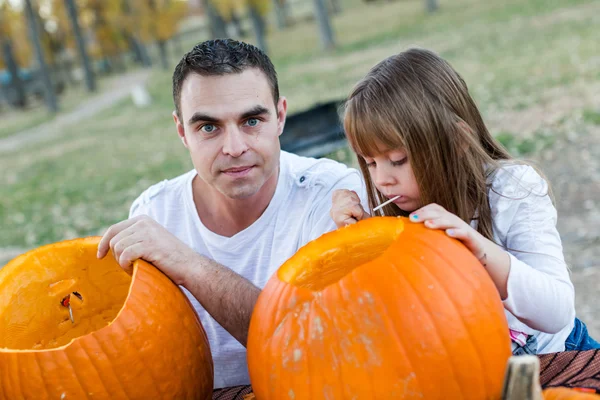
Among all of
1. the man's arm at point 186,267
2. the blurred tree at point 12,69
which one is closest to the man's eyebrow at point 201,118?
the man's arm at point 186,267

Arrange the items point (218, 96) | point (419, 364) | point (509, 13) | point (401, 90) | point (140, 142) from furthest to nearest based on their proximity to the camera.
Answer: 1. point (509, 13)
2. point (140, 142)
3. point (218, 96)
4. point (401, 90)
5. point (419, 364)

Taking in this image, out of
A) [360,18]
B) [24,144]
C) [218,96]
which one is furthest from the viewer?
[360,18]

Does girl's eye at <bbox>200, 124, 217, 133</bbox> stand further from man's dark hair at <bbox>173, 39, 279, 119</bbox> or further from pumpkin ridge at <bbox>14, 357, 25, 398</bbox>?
pumpkin ridge at <bbox>14, 357, 25, 398</bbox>

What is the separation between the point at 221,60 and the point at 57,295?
953mm

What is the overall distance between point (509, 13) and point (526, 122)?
13505mm

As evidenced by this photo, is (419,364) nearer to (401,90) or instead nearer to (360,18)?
(401,90)

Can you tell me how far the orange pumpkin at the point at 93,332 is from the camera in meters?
1.59

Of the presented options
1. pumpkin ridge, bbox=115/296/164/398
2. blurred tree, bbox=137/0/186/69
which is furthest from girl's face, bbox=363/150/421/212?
blurred tree, bbox=137/0/186/69

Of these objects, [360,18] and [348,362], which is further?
[360,18]

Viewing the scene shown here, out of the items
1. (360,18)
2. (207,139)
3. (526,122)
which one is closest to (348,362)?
(207,139)

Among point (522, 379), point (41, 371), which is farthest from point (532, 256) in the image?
point (41, 371)

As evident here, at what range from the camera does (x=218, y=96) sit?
7.17 ft

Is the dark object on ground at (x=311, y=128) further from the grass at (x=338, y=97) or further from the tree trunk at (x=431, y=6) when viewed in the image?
the tree trunk at (x=431, y=6)

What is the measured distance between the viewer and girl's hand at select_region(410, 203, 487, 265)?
5.02 feet
